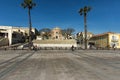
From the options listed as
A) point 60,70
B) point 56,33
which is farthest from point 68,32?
point 60,70

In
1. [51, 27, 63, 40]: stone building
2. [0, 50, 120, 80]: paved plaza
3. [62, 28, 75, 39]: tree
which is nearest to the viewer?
[0, 50, 120, 80]: paved plaza

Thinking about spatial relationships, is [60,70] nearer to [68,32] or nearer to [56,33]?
[68,32]

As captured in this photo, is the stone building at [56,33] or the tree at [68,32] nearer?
the tree at [68,32]

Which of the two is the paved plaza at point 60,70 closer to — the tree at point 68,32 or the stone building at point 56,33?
the tree at point 68,32

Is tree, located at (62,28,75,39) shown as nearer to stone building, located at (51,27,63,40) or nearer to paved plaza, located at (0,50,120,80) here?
stone building, located at (51,27,63,40)

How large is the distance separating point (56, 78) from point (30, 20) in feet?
151

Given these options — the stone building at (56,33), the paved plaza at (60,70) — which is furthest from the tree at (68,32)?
the paved plaza at (60,70)

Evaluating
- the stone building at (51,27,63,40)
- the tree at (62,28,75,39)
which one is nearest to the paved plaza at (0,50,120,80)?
the tree at (62,28,75,39)

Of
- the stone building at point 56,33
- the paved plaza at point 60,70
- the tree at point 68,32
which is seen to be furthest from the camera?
the stone building at point 56,33

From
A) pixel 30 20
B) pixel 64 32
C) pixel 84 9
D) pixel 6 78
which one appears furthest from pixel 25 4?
pixel 64 32

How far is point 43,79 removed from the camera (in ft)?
34.1

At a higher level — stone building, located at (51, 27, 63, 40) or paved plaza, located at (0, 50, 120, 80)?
stone building, located at (51, 27, 63, 40)

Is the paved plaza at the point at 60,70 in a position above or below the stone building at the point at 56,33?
below

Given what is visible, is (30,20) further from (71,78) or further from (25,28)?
(25,28)
